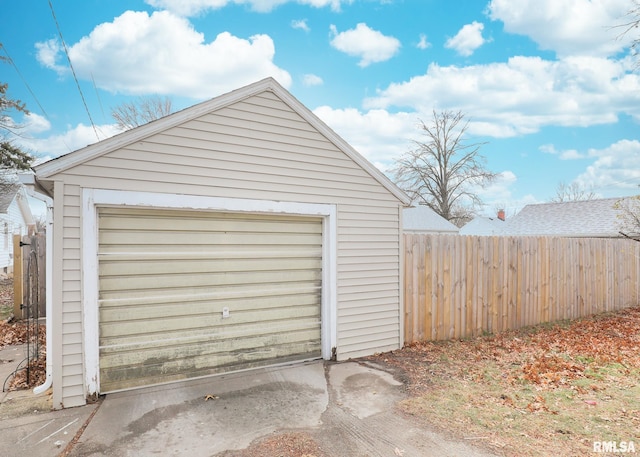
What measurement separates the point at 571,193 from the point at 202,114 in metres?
46.5

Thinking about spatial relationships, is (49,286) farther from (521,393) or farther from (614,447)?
(614,447)

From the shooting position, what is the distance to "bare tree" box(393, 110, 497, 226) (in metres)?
31.4

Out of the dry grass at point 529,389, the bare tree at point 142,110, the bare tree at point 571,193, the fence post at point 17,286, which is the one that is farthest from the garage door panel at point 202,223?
the bare tree at point 571,193

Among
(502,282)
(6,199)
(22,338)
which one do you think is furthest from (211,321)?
(6,199)

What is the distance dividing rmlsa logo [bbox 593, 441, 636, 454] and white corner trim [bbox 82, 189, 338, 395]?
128 inches

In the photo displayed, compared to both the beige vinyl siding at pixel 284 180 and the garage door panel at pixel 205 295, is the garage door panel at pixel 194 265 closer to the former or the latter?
the garage door panel at pixel 205 295

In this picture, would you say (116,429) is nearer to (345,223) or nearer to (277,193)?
(277,193)

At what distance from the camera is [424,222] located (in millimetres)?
27203

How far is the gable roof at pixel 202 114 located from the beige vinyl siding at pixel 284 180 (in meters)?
0.07

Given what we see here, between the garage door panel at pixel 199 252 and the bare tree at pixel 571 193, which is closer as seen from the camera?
the garage door panel at pixel 199 252

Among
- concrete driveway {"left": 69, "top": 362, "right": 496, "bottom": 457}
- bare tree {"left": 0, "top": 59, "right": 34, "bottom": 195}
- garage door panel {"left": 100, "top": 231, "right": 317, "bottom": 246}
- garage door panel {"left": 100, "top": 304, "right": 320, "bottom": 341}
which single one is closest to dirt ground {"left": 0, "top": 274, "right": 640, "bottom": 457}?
concrete driveway {"left": 69, "top": 362, "right": 496, "bottom": 457}

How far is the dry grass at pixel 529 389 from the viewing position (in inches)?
127

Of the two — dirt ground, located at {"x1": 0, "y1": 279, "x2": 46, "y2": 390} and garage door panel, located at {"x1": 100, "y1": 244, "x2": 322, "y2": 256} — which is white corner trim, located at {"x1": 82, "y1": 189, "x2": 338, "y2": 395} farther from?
dirt ground, located at {"x1": 0, "y1": 279, "x2": 46, "y2": 390}

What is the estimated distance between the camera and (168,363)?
4578 millimetres
